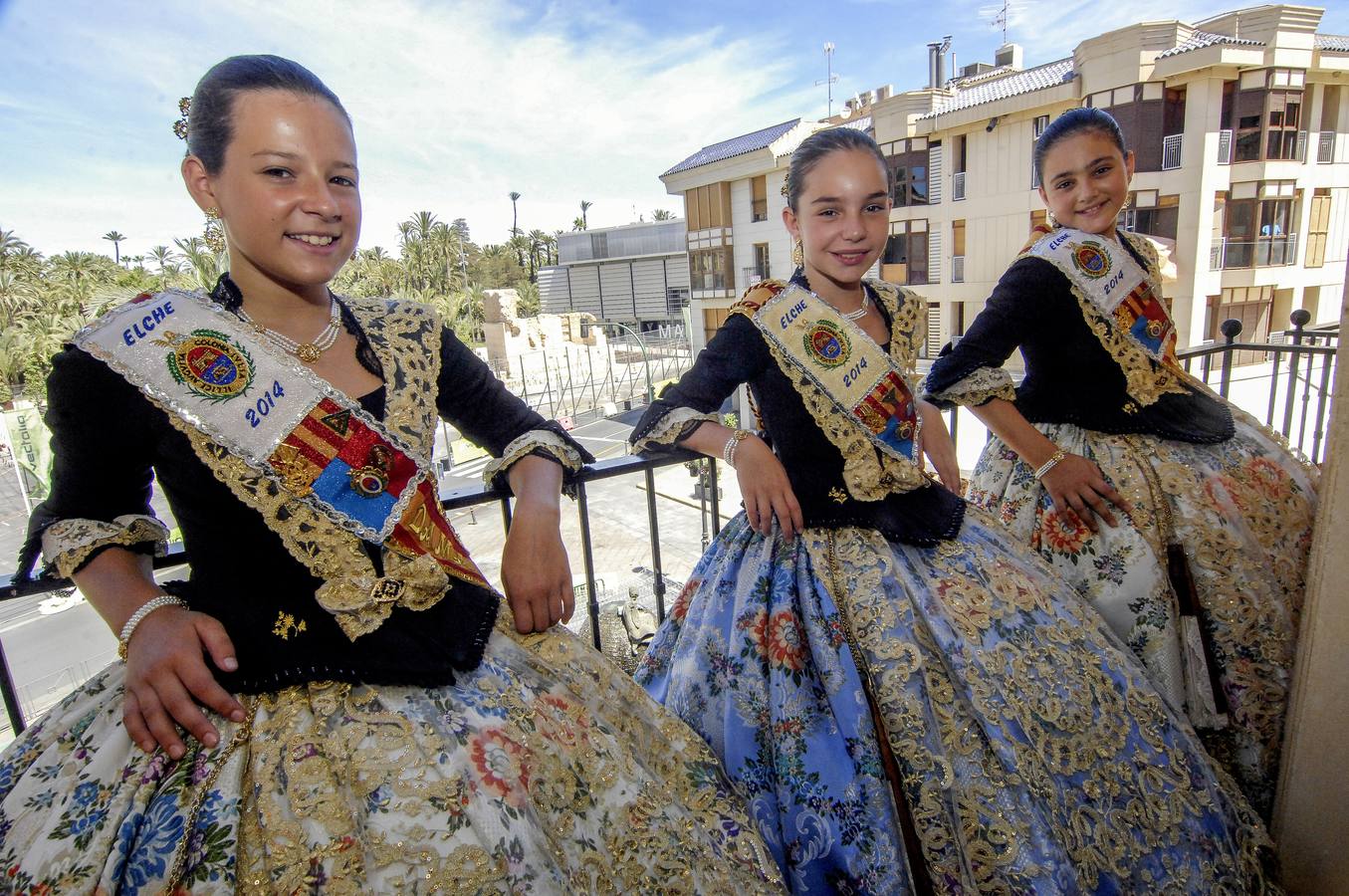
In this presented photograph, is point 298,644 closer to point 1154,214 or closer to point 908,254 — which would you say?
point 1154,214

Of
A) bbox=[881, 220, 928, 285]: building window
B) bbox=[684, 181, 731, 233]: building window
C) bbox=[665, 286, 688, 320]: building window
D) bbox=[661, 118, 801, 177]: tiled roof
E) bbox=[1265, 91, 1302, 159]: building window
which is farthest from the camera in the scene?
bbox=[665, 286, 688, 320]: building window

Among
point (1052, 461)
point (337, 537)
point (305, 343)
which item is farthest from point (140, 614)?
point (1052, 461)

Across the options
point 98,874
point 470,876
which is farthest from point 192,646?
point 470,876

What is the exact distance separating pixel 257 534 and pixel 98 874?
488mm

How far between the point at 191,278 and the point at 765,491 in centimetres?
1762

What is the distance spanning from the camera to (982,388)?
1925 millimetres

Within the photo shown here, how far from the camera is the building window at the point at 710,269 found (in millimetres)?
23484

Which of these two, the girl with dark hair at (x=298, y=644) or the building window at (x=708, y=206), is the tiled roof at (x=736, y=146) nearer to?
the building window at (x=708, y=206)

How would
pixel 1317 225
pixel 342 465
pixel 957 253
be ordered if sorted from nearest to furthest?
1. pixel 342 465
2. pixel 1317 225
3. pixel 957 253

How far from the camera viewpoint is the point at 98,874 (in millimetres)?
943

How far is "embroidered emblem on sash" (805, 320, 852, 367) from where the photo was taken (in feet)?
5.65

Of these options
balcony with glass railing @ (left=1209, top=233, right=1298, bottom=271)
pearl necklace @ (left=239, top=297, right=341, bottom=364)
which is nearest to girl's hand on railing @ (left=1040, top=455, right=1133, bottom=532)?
pearl necklace @ (left=239, top=297, right=341, bottom=364)

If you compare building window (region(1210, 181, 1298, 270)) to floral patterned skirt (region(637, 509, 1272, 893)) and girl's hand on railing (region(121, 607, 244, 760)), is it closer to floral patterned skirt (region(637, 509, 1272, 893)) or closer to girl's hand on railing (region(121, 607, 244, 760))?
floral patterned skirt (region(637, 509, 1272, 893))

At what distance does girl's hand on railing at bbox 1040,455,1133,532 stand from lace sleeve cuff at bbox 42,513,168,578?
2048 millimetres
